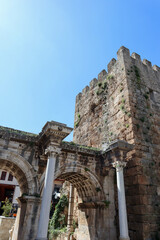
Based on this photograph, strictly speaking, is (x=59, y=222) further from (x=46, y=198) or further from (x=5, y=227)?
(x=46, y=198)

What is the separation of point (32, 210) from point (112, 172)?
441 centimetres

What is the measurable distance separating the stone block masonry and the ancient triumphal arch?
0.80 meters

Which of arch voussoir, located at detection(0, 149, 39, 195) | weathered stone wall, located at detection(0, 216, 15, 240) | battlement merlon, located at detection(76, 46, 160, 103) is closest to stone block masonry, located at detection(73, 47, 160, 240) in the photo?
battlement merlon, located at detection(76, 46, 160, 103)

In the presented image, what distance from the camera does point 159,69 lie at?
13.5 m

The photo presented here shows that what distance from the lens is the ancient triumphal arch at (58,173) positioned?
7188 millimetres

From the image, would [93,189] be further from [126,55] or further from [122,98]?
[126,55]

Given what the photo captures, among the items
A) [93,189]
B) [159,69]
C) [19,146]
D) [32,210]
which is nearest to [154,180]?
[93,189]

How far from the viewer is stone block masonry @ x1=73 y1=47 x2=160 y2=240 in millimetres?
7598

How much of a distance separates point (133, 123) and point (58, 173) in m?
4.34

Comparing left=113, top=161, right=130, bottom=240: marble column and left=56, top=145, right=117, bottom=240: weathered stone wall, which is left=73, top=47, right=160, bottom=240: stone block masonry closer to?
left=113, top=161, right=130, bottom=240: marble column

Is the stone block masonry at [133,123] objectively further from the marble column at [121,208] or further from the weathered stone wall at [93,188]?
the weathered stone wall at [93,188]

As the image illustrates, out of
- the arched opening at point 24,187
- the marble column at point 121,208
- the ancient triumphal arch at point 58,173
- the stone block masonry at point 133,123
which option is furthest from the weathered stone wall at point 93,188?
the arched opening at point 24,187

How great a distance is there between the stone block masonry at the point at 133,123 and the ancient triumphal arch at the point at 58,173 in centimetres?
80

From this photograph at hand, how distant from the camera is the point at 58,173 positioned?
840 centimetres
